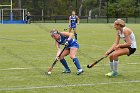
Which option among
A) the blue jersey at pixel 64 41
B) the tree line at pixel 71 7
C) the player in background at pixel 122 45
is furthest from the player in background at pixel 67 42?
the tree line at pixel 71 7

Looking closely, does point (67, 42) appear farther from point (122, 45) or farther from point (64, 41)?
point (122, 45)

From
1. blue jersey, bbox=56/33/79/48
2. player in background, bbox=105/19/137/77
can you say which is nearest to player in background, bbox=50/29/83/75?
blue jersey, bbox=56/33/79/48

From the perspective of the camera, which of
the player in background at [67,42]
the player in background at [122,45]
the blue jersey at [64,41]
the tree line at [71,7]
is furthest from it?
the tree line at [71,7]

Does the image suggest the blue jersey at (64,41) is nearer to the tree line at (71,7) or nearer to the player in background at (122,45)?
the player in background at (122,45)

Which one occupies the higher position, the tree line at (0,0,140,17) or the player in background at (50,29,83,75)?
the tree line at (0,0,140,17)

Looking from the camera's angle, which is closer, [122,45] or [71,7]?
[122,45]

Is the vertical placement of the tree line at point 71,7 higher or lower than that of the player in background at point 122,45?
higher

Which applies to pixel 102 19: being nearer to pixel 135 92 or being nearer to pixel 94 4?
pixel 94 4

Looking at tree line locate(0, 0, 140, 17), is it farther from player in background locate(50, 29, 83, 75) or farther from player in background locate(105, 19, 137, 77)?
player in background locate(105, 19, 137, 77)

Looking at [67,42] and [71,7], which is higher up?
[71,7]

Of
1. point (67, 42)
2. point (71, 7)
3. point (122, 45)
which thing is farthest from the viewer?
point (71, 7)

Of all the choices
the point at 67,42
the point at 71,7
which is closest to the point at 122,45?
the point at 67,42

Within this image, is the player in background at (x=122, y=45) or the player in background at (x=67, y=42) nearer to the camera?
the player in background at (x=122, y=45)

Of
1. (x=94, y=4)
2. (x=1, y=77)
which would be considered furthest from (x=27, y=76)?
(x=94, y=4)
